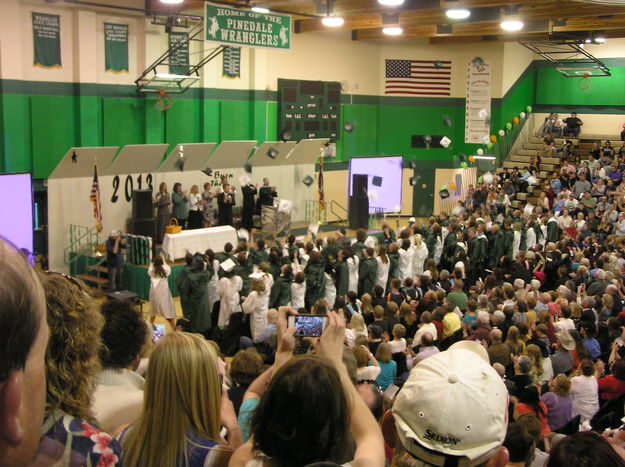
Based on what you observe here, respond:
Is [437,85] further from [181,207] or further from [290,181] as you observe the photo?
[181,207]

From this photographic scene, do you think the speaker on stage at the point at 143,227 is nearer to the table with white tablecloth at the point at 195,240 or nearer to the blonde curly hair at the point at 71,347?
the table with white tablecloth at the point at 195,240

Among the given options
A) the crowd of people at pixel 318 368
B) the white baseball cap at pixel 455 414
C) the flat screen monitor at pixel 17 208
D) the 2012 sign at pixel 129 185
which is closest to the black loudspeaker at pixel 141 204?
the 2012 sign at pixel 129 185

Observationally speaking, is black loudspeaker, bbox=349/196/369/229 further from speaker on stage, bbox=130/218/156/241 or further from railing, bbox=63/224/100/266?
railing, bbox=63/224/100/266

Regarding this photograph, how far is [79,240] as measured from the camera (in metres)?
15.6

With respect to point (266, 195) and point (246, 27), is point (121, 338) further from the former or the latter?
point (266, 195)

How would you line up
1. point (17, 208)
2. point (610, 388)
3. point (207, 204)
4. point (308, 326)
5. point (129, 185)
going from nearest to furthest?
point (308, 326) → point (610, 388) → point (17, 208) → point (129, 185) → point (207, 204)

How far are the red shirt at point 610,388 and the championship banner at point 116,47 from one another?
556 inches

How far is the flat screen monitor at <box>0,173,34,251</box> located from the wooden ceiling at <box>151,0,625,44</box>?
5399 millimetres

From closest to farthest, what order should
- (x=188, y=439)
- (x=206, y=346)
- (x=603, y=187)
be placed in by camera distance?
(x=188, y=439), (x=206, y=346), (x=603, y=187)

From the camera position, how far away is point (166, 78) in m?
18.5

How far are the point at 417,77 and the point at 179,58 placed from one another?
32.2 ft

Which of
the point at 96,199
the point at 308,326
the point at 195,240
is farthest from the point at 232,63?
the point at 308,326

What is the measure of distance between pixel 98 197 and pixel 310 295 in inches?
225

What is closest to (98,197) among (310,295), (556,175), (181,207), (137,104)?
(181,207)
